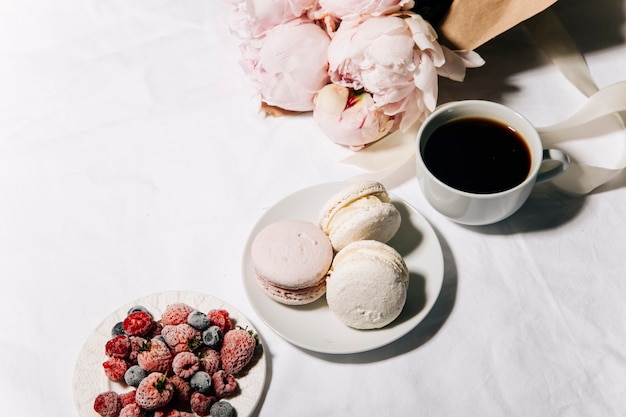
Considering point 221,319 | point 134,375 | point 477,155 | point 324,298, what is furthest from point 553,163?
point 134,375

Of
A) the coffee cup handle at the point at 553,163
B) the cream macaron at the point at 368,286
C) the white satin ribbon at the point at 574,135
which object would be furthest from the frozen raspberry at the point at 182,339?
the coffee cup handle at the point at 553,163

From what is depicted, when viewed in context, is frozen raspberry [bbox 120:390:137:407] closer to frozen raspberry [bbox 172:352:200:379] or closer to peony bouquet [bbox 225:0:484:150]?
frozen raspberry [bbox 172:352:200:379]

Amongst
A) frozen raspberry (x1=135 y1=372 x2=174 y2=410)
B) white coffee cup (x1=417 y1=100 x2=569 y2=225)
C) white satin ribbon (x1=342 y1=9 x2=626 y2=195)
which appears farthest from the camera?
white satin ribbon (x1=342 y1=9 x2=626 y2=195)

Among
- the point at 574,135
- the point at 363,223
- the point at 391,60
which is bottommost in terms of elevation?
the point at 574,135

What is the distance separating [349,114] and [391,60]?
0.10 metres

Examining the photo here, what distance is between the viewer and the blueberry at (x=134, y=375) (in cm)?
71

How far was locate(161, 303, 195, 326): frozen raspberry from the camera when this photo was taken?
0.75 metres

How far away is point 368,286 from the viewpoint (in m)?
0.72

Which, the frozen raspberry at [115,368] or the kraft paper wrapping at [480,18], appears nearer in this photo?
the frozen raspberry at [115,368]

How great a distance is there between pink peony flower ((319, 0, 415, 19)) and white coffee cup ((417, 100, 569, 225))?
13 centimetres

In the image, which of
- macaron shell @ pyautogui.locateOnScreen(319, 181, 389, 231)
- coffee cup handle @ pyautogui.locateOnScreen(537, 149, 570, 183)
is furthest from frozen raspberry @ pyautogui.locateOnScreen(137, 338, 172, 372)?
coffee cup handle @ pyautogui.locateOnScreen(537, 149, 570, 183)

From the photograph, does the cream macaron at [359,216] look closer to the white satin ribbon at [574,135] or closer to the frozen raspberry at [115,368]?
the white satin ribbon at [574,135]

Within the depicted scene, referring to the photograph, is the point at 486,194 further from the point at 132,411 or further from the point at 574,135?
the point at 132,411

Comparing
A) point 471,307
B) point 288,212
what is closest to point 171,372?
point 288,212
